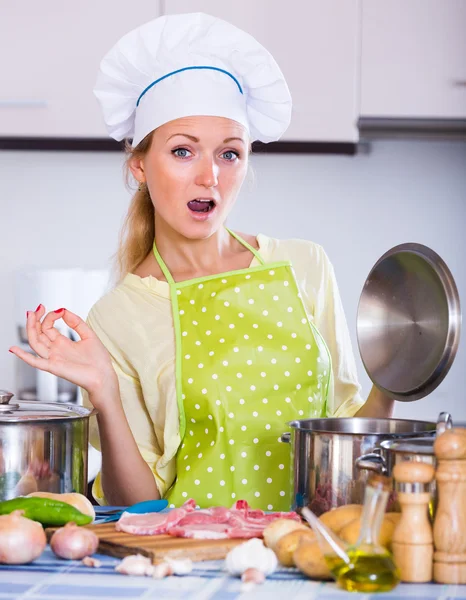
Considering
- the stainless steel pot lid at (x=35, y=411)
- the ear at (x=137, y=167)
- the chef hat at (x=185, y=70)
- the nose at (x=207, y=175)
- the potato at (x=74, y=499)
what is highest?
the chef hat at (x=185, y=70)

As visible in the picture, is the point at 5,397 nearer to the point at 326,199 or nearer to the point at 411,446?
the point at 411,446

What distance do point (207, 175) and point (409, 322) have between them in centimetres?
41

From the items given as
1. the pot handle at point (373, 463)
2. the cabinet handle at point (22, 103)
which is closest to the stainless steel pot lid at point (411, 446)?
the pot handle at point (373, 463)

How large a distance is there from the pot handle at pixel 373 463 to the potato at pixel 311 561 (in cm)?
11

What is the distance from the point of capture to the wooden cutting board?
890 mm

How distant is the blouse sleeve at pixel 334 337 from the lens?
1.57 metres

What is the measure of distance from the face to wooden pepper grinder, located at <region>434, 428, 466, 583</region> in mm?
700

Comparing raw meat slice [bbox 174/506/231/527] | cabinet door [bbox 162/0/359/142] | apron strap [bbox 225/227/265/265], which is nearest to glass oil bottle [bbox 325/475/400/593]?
raw meat slice [bbox 174/506/231/527]

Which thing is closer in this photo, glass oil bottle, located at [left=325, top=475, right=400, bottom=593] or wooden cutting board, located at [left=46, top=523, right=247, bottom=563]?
glass oil bottle, located at [left=325, top=475, right=400, bottom=593]

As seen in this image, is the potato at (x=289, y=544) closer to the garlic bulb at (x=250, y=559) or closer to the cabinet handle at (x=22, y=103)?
the garlic bulb at (x=250, y=559)

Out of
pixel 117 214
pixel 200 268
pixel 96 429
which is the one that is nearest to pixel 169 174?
pixel 200 268

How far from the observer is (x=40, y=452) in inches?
41.4

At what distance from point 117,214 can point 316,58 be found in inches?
30.2

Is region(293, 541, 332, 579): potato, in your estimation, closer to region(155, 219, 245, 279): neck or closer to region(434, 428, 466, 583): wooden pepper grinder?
region(434, 428, 466, 583): wooden pepper grinder
